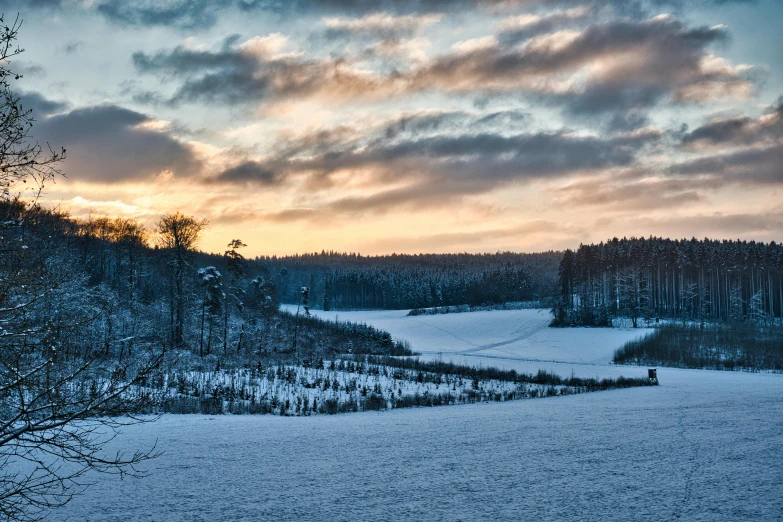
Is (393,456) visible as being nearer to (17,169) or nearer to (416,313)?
(17,169)

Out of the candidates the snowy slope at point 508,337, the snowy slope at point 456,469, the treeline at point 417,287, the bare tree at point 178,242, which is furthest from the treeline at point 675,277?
the snowy slope at point 456,469

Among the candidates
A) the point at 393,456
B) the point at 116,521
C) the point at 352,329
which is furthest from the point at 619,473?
the point at 352,329

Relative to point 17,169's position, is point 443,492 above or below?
below

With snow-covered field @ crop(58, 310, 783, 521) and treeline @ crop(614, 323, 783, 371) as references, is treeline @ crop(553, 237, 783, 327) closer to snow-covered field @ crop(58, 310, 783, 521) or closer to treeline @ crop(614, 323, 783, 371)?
treeline @ crop(614, 323, 783, 371)

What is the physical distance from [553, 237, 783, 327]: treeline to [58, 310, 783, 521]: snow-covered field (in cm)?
7492

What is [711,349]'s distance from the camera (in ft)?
172

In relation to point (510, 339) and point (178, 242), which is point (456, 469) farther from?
point (510, 339)

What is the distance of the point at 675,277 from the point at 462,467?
105 m

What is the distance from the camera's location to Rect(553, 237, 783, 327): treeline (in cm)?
9156

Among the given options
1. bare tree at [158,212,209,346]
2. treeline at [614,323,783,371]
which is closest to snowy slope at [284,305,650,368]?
treeline at [614,323,783,371]

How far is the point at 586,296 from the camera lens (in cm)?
9738

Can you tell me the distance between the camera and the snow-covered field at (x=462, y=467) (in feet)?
26.5

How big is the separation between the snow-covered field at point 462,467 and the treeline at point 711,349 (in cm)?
3133

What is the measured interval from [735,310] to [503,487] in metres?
96.1
